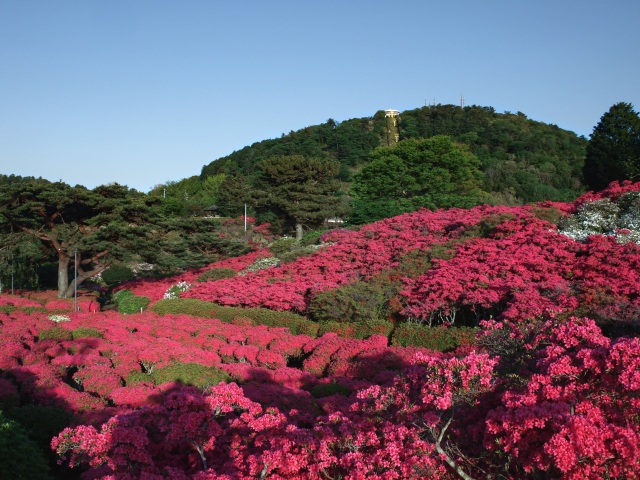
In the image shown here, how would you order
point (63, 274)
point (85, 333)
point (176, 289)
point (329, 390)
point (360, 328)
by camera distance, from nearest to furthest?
point (329, 390) < point (360, 328) < point (85, 333) < point (176, 289) < point (63, 274)

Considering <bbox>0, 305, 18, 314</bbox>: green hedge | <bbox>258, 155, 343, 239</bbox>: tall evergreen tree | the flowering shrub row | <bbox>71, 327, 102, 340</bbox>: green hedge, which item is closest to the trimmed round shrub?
<bbox>0, 305, 18, 314</bbox>: green hedge

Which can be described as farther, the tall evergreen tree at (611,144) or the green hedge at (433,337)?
the tall evergreen tree at (611,144)

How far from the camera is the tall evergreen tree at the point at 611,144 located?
25.5 metres

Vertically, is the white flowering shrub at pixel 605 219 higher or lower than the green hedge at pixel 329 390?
higher

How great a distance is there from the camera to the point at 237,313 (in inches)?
561

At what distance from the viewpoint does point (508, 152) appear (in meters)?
55.9

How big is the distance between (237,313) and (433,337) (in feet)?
19.5

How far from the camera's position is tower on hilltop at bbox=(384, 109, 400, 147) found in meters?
70.1

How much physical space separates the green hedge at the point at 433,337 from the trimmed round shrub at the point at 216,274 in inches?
388

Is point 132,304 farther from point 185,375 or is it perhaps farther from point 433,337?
point 433,337

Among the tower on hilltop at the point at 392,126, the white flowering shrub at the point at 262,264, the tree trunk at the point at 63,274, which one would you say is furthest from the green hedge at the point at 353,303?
the tower on hilltop at the point at 392,126

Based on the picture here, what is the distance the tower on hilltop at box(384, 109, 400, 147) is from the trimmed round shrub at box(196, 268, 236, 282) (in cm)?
5074

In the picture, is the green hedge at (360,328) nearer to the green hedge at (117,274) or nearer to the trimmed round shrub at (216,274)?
the trimmed round shrub at (216,274)

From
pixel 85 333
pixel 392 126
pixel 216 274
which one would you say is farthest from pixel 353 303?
pixel 392 126
